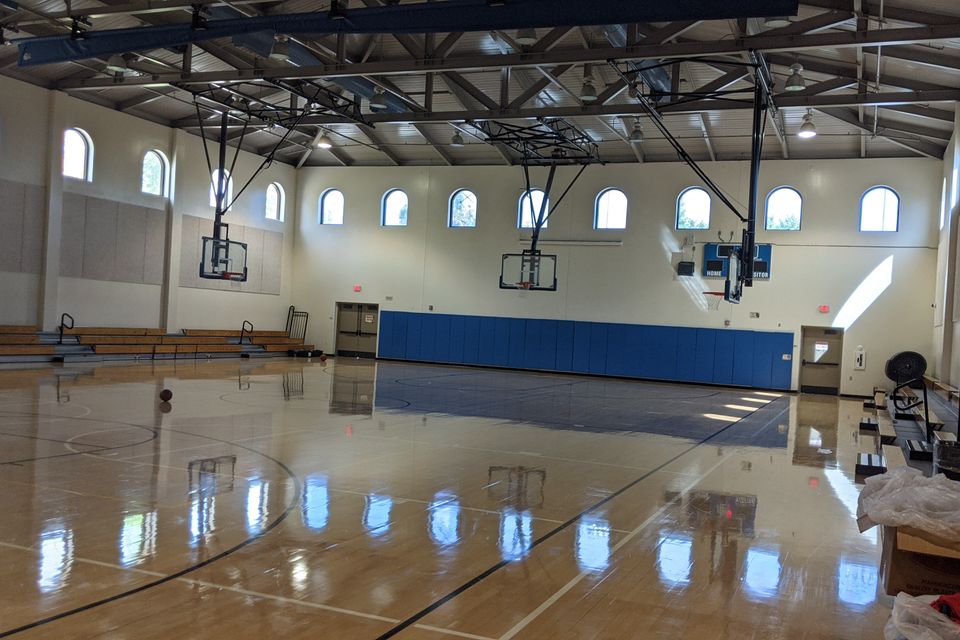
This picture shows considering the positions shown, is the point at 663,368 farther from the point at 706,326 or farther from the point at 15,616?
the point at 15,616

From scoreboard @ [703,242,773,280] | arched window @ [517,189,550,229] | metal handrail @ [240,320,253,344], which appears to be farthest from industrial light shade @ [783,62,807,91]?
metal handrail @ [240,320,253,344]

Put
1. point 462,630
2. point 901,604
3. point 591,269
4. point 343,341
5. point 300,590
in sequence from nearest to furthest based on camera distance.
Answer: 1. point 901,604
2. point 462,630
3. point 300,590
4. point 591,269
5. point 343,341

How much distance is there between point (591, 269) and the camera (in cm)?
2820

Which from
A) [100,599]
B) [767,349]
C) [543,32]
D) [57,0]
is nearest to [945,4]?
[543,32]

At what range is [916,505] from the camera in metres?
5.00

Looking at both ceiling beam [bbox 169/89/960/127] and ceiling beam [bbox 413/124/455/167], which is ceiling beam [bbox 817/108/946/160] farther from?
ceiling beam [bbox 413/124/455/167]

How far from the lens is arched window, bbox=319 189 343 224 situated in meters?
31.7

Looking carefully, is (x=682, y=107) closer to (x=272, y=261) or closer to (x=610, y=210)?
(x=610, y=210)

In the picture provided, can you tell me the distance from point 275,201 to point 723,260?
53.9 feet

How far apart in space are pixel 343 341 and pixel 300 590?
89.3ft

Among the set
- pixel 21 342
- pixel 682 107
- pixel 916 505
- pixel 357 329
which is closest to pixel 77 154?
pixel 21 342

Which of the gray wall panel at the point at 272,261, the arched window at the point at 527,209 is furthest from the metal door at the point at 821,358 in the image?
the gray wall panel at the point at 272,261

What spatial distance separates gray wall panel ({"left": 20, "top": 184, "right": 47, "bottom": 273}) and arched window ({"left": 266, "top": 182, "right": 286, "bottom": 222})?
9.21 metres

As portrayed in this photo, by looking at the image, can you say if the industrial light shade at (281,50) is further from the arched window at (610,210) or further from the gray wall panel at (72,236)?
the arched window at (610,210)
